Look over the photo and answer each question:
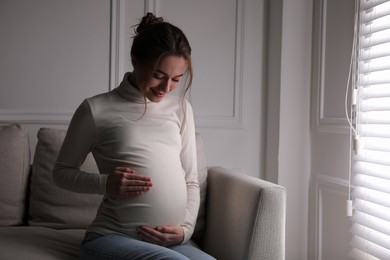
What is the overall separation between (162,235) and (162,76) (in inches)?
18.4

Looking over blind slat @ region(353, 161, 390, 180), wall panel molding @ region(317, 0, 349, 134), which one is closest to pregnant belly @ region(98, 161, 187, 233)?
blind slat @ region(353, 161, 390, 180)

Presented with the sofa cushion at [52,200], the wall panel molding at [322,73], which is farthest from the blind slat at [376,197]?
the sofa cushion at [52,200]

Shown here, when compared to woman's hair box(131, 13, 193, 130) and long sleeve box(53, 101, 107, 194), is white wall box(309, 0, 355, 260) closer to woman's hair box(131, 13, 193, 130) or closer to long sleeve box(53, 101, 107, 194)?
woman's hair box(131, 13, 193, 130)

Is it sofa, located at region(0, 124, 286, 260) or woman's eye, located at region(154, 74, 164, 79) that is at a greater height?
woman's eye, located at region(154, 74, 164, 79)

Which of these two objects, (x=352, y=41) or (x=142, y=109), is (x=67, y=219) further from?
(x=352, y=41)

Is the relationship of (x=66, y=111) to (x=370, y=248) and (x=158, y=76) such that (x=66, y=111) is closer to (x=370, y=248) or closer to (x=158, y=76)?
(x=158, y=76)

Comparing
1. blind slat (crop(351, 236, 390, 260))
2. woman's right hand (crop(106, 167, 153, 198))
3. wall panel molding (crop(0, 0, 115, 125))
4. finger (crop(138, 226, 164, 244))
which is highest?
wall panel molding (crop(0, 0, 115, 125))

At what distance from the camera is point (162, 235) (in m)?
1.32

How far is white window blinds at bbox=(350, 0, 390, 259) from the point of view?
1.68 meters

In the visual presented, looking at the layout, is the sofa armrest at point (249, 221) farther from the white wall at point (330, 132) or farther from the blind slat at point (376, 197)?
the white wall at point (330, 132)

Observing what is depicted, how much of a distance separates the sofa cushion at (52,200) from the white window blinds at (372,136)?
1.04m

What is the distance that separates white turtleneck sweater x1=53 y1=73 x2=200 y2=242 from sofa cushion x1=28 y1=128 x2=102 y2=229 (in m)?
0.38

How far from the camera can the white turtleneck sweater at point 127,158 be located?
4.34ft

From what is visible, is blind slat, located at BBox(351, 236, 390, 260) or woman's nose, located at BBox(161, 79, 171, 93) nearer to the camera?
woman's nose, located at BBox(161, 79, 171, 93)
